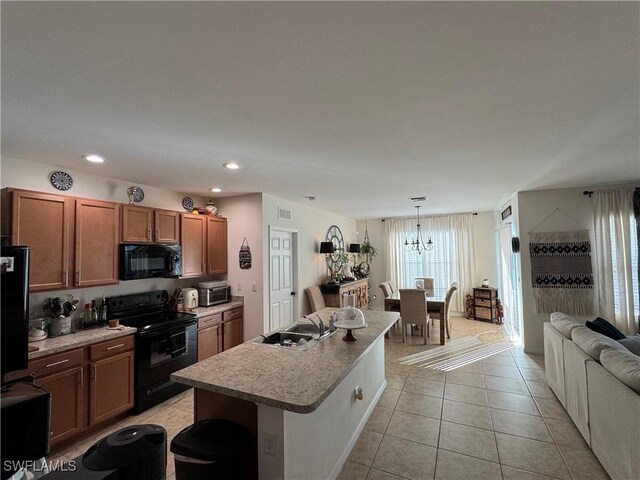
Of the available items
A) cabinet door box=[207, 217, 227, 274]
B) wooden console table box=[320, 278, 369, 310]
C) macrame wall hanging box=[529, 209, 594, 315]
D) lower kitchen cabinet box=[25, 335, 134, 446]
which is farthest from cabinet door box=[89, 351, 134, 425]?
macrame wall hanging box=[529, 209, 594, 315]

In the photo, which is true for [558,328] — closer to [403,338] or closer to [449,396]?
[449,396]

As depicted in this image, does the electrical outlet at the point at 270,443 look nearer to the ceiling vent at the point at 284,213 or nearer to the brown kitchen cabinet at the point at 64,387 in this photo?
the brown kitchen cabinet at the point at 64,387

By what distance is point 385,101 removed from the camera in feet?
5.70

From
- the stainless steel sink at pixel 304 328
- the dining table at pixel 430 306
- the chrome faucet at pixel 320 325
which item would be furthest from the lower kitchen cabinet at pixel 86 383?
the dining table at pixel 430 306

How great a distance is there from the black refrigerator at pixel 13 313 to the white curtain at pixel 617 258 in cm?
601

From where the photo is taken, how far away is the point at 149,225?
3.42 metres

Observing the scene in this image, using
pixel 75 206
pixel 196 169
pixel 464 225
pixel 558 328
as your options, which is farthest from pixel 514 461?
pixel 464 225

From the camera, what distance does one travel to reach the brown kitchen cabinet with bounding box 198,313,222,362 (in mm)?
3619

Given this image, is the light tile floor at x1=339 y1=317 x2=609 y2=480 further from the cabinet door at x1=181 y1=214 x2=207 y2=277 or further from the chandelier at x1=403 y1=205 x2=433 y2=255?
the chandelier at x1=403 y1=205 x2=433 y2=255

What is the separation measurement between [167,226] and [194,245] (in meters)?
0.46

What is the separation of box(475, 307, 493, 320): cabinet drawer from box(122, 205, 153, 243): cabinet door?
6.56 meters

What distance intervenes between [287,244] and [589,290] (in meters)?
4.57

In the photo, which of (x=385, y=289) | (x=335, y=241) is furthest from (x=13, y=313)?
(x=335, y=241)

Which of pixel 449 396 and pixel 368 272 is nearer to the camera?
pixel 449 396
